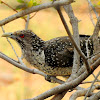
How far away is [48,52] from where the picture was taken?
243cm

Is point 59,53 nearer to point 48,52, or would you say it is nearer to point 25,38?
point 48,52

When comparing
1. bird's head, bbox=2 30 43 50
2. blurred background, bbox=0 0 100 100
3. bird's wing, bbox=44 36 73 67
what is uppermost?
bird's head, bbox=2 30 43 50

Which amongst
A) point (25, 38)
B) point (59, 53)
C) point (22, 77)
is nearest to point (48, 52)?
point (59, 53)

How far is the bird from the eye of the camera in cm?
228

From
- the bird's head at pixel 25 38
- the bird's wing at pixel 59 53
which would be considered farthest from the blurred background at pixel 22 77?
the bird's head at pixel 25 38

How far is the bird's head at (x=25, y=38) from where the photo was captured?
7.17 feet

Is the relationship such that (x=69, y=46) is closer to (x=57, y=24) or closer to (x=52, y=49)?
(x=52, y=49)

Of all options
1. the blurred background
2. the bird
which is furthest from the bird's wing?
the blurred background

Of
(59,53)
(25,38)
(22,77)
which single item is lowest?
(22,77)

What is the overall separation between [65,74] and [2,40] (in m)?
6.21

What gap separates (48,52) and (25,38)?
256 mm

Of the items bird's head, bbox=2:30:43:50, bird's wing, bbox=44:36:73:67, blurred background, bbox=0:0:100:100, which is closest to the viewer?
bird's head, bbox=2:30:43:50

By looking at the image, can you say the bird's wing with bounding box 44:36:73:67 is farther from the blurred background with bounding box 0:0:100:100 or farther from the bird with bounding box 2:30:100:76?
the blurred background with bounding box 0:0:100:100

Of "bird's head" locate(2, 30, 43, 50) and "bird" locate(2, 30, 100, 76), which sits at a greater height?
"bird's head" locate(2, 30, 43, 50)
